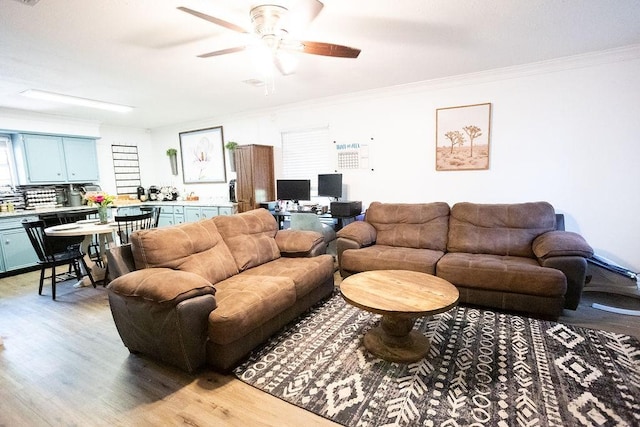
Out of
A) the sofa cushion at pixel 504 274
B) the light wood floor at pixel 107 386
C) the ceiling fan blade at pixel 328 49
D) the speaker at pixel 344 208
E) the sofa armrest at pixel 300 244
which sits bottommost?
the light wood floor at pixel 107 386

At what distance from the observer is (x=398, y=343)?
2104 mm

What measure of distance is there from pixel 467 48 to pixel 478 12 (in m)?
0.70

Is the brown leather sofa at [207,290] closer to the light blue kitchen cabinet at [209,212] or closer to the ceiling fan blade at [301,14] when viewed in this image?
the ceiling fan blade at [301,14]

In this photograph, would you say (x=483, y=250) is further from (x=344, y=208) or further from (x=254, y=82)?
(x=254, y=82)

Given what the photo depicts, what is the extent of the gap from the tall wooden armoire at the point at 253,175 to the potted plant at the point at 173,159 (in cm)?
205

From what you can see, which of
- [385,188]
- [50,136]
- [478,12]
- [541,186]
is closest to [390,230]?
[385,188]

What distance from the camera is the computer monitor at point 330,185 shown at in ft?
14.3

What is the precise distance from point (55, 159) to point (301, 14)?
5.28 metres

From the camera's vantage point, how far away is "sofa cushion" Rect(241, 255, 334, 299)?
2.52 metres

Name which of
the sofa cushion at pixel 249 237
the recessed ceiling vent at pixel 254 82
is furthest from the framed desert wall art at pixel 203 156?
the sofa cushion at pixel 249 237

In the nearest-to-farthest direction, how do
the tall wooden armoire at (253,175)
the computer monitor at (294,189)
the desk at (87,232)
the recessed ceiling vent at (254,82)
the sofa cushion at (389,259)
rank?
the sofa cushion at (389,259), the desk at (87,232), the recessed ceiling vent at (254,82), the computer monitor at (294,189), the tall wooden armoire at (253,175)

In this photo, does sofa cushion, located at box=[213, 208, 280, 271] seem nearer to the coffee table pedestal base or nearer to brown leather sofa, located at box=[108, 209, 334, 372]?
brown leather sofa, located at box=[108, 209, 334, 372]

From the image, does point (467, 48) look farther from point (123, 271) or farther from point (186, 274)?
point (123, 271)

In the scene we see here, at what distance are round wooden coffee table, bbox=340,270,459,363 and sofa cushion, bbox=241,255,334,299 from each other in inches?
17.1
